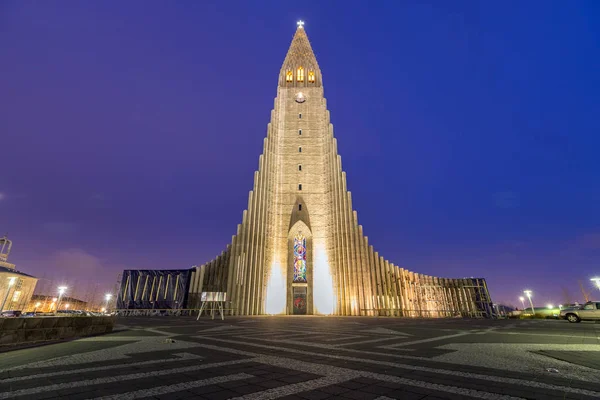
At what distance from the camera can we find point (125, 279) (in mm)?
37906

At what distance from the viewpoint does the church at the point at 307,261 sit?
101 feet

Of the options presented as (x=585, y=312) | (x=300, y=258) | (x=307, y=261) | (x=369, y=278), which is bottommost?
(x=585, y=312)

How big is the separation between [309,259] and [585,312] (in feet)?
80.3

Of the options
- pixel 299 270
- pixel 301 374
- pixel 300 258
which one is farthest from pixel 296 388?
pixel 300 258

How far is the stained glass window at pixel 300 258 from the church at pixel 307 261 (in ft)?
0.40

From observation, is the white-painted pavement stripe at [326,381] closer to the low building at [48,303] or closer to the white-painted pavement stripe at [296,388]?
the white-painted pavement stripe at [296,388]

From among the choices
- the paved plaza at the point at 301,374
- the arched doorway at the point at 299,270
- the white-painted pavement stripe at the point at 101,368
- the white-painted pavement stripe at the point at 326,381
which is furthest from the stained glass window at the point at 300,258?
the white-painted pavement stripe at the point at 326,381

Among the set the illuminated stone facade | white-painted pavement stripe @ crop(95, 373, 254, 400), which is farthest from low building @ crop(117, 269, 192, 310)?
white-painted pavement stripe @ crop(95, 373, 254, 400)

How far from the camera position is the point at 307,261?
3419 cm

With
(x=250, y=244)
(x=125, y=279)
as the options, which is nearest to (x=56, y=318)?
(x=250, y=244)

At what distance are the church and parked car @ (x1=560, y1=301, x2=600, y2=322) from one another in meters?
12.1

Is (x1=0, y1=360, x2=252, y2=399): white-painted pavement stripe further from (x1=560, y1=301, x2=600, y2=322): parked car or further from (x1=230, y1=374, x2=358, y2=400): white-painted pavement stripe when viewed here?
(x1=560, y1=301, x2=600, y2=322): parked car

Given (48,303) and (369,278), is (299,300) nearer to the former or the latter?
(369,278)

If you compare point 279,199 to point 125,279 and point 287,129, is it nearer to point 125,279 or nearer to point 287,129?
point 287,129
